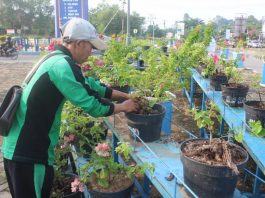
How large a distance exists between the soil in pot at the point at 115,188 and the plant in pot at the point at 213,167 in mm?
607

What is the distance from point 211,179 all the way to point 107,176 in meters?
0.98

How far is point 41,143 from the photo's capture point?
7.58 feet

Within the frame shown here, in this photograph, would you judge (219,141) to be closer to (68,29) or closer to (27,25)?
(68,29)

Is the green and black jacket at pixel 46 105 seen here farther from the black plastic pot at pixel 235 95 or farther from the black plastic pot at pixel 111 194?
the black plastic pot at pixel 235 95

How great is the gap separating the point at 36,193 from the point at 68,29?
1263mm

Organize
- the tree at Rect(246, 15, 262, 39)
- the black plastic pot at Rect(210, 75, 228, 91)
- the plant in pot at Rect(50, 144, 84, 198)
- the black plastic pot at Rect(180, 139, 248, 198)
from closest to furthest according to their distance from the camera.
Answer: the black plastic pot at Rect(180, 139, 248, 198) < the plant in pot at Rect(50, 144, 84, 198) < the black plastic pot at Rect(210, 75, 228, 91) < the tree at Rect(246, 15, 262, 39)

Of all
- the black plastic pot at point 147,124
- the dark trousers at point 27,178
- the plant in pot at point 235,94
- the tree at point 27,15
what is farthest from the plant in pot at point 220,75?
the tree at point 27,15

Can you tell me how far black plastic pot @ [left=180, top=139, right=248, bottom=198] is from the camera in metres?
1.98

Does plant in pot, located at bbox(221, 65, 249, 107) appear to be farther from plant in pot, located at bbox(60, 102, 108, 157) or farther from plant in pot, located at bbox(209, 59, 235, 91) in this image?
plant in pot, located at bbox(60, 102, 108, 157)

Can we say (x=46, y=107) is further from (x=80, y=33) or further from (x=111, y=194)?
(x=111, y=194)

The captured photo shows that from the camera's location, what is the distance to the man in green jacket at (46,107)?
7.02 ft

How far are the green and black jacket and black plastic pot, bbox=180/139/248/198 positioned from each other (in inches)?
30.2

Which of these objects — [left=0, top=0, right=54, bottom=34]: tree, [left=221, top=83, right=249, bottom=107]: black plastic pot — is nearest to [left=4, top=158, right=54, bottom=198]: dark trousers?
[left=221, top=83, right=249, bottom=107]: black plastic pot

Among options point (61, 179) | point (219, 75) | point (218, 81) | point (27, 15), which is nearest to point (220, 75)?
point (219, 75)
